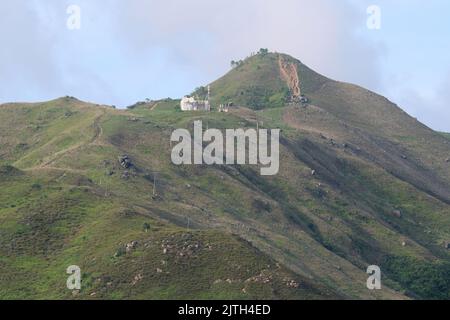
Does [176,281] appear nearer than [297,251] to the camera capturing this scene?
Yes

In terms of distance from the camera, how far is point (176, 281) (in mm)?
133875

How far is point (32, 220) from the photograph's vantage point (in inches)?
6083

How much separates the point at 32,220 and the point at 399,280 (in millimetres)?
69987

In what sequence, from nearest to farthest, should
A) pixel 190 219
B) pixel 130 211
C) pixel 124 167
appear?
pixel 130 211 < pixel 190 219 < pixel 124 167

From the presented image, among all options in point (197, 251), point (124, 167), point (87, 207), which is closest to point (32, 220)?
point (87, 207)
